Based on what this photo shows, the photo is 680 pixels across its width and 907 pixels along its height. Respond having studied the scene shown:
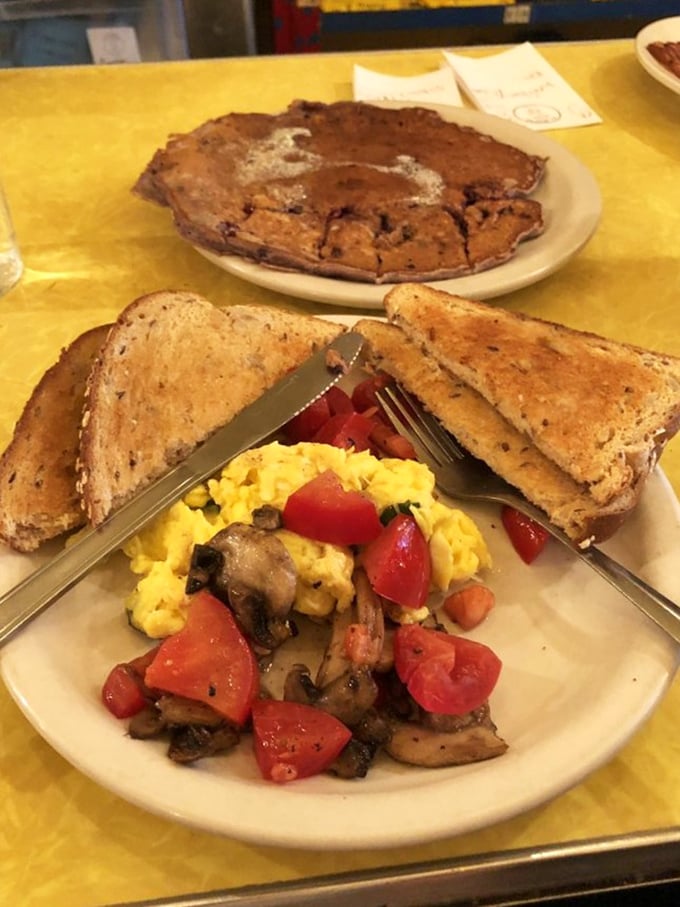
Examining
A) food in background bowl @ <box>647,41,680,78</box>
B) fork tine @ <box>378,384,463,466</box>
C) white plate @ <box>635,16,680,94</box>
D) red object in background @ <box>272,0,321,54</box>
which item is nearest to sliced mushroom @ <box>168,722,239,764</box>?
fork tine @ <box>378,384,463,466</box>

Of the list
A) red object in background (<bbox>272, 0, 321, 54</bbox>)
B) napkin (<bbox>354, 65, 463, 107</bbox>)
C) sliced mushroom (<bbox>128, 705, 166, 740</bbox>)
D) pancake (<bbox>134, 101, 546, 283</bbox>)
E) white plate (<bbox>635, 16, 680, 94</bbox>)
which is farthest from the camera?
red object in background (<bbox>272, 0, 321, 54</bbox>)

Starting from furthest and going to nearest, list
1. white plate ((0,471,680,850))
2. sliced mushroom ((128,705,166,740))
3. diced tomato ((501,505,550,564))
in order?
diced tomato ((501,505,550,564)), sliced mushroom ((128,705,166,740)), white plate ((0,471,680,850))

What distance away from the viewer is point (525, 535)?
1.55m

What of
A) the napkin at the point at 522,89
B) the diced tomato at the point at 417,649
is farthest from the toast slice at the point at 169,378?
the napkin at the point at 522,89

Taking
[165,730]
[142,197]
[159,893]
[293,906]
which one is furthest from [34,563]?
[142,197]

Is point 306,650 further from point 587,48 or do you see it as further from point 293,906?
point 587,48

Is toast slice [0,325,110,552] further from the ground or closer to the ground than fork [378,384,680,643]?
further from the ground

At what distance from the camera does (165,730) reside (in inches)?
46.7

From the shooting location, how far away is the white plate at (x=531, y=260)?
83.4 inches

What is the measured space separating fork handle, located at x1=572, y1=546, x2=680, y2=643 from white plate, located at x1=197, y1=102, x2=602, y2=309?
886mm

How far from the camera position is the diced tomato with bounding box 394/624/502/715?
3.93 ft

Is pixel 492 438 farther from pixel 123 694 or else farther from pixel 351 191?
pixel 351 191

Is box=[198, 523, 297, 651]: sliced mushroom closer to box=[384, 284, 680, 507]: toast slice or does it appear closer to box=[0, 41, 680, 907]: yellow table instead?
box=[0, 41, 680, 907]: yellow table

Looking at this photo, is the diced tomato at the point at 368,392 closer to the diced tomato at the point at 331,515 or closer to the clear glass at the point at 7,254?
the diced tomato at the point at 331,515
